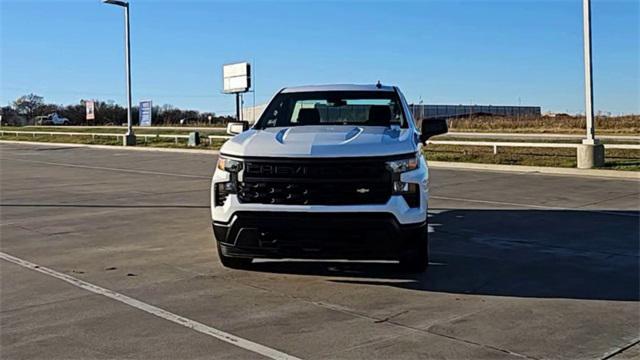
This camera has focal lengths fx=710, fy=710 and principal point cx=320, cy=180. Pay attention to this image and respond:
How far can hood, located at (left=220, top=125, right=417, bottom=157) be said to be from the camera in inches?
241

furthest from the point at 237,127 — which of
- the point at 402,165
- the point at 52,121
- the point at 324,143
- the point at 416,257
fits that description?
the point at 52,121

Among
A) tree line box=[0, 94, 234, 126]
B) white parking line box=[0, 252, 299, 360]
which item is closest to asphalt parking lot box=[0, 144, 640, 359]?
white parking line box=[0, 252, 299, 360]

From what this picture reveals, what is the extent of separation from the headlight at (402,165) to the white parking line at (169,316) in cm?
202

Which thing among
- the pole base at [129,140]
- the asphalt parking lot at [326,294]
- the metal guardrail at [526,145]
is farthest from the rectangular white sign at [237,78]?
the asphalt parking lot at [326,294]

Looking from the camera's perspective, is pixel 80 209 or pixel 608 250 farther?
pixel 80 209

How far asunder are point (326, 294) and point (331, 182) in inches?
39.2

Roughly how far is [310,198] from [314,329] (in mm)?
1259

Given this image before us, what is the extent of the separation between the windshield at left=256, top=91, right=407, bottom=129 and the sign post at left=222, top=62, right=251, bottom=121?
32773 millimetres

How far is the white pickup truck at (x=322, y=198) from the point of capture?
19.6 feet

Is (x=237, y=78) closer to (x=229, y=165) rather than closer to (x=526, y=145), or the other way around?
(x=526, y=145)

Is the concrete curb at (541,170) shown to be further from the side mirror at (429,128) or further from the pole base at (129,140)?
the pole base at (129,140)

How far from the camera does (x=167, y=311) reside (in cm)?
572

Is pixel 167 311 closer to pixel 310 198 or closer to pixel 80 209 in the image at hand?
pixel 310 198

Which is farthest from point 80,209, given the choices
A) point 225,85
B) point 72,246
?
point 225,85
